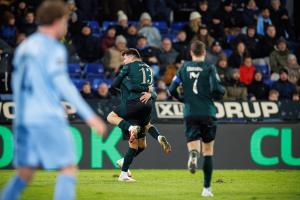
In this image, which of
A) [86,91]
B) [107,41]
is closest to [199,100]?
[86,91]

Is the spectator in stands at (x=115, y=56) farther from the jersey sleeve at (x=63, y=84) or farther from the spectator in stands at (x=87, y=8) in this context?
the jersey sleeve at (x=63, y=84)

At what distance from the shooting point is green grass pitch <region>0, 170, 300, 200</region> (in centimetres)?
1154

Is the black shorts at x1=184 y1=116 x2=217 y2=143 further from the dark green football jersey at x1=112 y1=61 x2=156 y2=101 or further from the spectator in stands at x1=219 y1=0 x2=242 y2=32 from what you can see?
the spectator in stands at x1=219 y1=0 x2=242 y2=32

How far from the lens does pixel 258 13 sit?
23797mm

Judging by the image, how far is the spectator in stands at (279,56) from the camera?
21875 millimetres

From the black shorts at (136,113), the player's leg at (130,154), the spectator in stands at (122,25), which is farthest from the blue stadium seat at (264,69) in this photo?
the player's leg at (130,154)

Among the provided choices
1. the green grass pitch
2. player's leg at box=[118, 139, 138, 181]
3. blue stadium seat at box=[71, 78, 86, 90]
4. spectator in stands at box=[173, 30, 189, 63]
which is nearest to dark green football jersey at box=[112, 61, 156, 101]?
player's leg at box=[118, 139, 138, 181]

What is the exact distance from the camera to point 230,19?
77.4ft

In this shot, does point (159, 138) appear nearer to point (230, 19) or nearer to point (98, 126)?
point (98, 126)

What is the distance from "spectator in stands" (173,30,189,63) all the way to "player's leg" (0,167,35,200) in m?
13.8

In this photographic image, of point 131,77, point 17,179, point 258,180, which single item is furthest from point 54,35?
point 258,180

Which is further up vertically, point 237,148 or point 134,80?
point 134,80

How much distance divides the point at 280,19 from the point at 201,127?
1329 cm

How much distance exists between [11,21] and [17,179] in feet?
45.9
